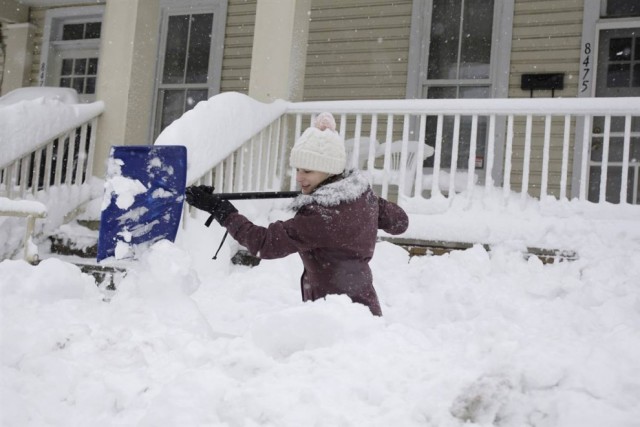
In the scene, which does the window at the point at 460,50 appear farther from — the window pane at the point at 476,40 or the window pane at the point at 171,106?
the window pane at the point at 171,106

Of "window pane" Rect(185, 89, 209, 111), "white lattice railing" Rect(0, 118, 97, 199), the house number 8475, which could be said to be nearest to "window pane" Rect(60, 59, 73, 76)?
"window pane" Rect(185, 89, 209, 111)

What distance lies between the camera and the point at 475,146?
5.22 metres

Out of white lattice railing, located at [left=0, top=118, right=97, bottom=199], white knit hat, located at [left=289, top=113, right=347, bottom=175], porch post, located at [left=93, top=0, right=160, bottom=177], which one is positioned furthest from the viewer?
porch post, located at [left=93, top=0, right=160, bottom=177]

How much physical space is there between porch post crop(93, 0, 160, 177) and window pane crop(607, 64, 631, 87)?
5.79 meters

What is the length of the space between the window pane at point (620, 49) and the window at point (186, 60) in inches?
235

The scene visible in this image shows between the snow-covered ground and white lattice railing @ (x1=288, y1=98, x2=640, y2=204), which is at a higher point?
white lattice railing @ (x1=288, y1=98, x2=640, y2=204)

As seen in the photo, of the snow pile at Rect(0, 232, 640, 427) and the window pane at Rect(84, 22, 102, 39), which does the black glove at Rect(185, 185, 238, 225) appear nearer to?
the snow pile at Rect(0, 232, 640, 427)

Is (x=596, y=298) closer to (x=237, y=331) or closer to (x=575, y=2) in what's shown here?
(x=237, y=331)

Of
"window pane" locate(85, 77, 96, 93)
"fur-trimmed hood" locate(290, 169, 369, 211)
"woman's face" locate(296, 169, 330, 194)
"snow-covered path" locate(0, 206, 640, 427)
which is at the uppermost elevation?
"window pane" locate(85, 77, 96, 93)

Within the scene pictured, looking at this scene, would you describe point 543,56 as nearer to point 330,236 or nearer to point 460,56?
point 460,56

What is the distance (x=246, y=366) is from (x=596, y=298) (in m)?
2.78

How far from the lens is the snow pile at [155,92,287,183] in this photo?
179 inches

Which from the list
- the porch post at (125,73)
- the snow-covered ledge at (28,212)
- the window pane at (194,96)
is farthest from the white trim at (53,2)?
the snow-covered ledge at (28,212)

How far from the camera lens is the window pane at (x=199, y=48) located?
9891mm
